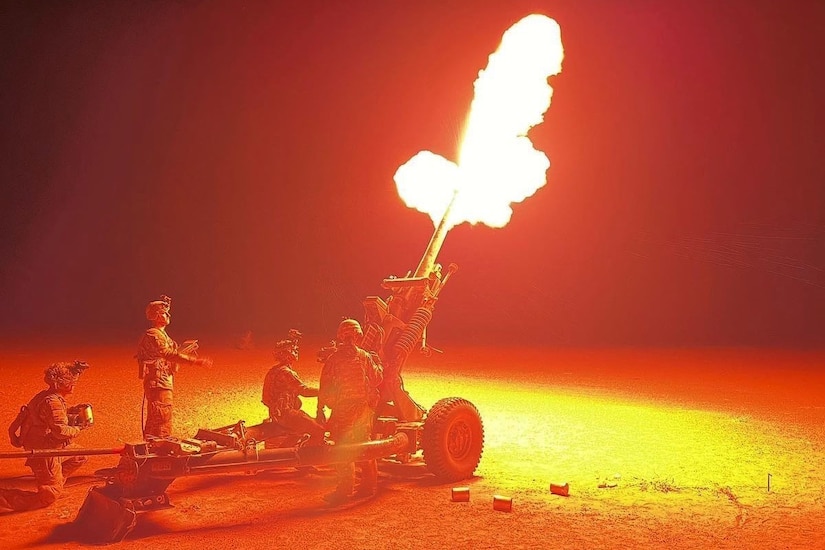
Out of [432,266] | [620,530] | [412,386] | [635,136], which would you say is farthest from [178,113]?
[620,530]

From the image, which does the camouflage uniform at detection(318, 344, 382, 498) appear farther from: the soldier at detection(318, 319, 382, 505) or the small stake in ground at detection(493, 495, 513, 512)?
the small stake in ground at detection(493, 495, 513, 512)

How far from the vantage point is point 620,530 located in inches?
271

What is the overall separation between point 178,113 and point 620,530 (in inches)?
2038

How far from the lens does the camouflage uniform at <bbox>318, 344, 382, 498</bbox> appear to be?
782cm

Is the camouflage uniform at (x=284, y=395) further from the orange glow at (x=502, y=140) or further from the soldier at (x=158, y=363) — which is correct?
the orange glow at (x=502, y=140)

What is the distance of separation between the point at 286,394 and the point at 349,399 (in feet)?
3.77

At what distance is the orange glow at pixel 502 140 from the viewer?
10.2 m

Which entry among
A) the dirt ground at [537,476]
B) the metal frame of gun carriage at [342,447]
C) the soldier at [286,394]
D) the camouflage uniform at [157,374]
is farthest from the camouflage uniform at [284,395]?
the camouflage uniform at [157,374]

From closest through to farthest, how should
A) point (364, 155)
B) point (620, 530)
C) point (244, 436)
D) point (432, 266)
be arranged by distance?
point (620, 530)
point (244, 436)
point (432, 266)
point (364, 155)

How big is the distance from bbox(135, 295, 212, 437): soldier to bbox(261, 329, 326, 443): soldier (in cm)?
78

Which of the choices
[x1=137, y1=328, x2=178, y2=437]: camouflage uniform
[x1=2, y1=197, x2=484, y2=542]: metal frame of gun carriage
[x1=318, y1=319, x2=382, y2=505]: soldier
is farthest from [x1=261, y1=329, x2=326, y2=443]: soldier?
[x1=137, y1=328, x2=178, y2=437]: camouflage uniform

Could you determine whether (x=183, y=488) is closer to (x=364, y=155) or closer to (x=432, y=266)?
(x=432, y=266)

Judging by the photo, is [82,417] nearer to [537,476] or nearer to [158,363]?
[158,363]

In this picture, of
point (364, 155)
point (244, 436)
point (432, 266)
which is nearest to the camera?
point (244, 436)
